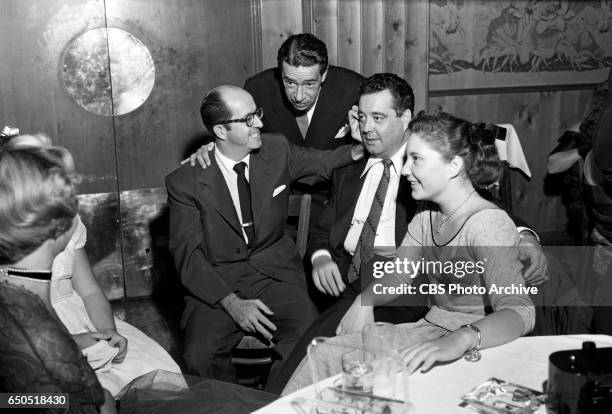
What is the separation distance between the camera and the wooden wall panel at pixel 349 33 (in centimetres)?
492

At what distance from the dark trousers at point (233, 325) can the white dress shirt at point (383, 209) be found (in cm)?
22

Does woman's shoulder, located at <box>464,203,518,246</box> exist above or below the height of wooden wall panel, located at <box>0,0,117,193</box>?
below

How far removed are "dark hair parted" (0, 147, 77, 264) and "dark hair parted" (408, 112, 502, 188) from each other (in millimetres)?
1261

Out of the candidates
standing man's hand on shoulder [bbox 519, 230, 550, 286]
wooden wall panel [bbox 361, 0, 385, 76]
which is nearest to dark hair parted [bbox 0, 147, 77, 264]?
standing man's hand on shoulder [bbox 519, 230, 550, 286]

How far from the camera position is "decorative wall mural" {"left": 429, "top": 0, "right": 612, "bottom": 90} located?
5391mm

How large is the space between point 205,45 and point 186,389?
2994 mm

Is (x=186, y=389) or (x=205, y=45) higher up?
(x=205, y=45)

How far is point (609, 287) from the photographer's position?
3.00 m

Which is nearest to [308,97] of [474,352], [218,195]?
[218,195]

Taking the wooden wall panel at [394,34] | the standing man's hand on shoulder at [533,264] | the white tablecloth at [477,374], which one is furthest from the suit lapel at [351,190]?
the wooden wall panel at [394,34]

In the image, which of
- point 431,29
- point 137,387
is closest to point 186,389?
point 137,387

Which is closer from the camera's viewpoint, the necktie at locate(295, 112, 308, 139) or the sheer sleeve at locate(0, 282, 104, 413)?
the sheer sleeve at locate(0, 282, 104, 413)

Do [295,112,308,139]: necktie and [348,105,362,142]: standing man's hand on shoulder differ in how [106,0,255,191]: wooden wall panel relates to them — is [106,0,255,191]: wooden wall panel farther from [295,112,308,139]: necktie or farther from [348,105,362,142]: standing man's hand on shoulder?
[348,105,362,142]: standing man's hand on shoulder

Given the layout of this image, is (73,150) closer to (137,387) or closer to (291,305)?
(291,305)
